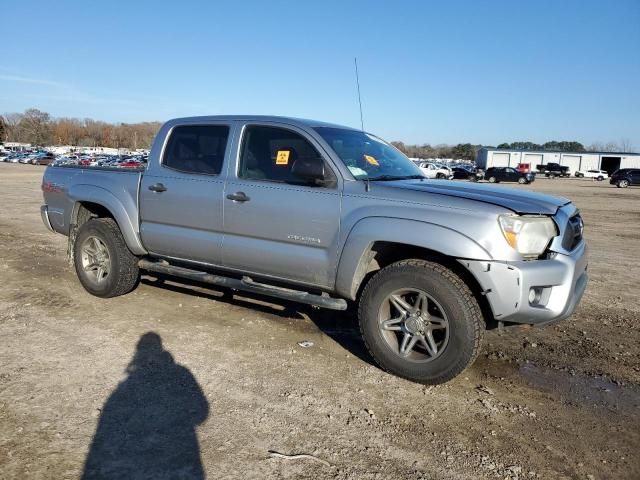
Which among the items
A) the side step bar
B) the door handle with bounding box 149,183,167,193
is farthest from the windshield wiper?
the door handle with bounding box 149,183,167,193

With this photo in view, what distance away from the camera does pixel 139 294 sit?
5.98m

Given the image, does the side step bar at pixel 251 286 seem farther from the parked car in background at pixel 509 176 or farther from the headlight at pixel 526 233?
the parked car in background at pixel 509 176

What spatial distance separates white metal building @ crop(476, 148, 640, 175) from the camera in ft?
297

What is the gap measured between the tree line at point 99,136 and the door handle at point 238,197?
466ft

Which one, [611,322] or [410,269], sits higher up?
[410,269]

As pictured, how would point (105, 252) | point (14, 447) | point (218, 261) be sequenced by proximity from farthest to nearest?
point (105, 252) → point (218, 261) → point (14, 447)

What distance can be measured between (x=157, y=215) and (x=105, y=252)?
1.00 meters

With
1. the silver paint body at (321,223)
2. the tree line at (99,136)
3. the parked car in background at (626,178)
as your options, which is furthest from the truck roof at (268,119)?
the tree line at (99,136)

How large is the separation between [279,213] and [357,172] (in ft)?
2.40

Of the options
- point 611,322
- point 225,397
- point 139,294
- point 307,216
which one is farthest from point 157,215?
point 611,322

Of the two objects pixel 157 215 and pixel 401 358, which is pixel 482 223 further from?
pixel 157 215

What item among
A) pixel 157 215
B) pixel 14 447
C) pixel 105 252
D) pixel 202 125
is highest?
pixel 202 125

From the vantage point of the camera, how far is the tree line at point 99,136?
151 metres

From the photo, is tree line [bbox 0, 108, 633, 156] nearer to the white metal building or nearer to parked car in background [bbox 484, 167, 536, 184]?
the white metal building
